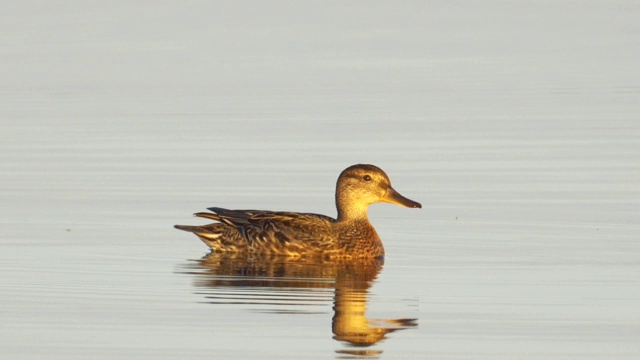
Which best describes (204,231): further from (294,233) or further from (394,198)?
(394,198)

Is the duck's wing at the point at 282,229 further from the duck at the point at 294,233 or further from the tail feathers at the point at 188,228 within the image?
the tail feathers at the point at 188,228

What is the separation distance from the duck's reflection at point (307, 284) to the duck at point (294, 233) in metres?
0.13

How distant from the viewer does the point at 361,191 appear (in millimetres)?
→ 15938

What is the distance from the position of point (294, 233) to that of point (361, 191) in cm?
87

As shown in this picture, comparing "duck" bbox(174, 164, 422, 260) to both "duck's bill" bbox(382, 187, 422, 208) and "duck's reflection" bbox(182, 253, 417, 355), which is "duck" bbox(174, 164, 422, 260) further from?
"duck's reflection" bbox(182, 253, 417, 355)

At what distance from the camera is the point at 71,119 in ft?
74.7

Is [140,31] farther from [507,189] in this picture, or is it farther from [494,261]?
Result: [494,261]

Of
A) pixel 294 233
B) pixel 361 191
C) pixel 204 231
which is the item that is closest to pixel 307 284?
pixel 294 233

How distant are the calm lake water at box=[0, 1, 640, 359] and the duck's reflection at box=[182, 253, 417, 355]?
29 millimetres

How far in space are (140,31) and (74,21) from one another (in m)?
2.05

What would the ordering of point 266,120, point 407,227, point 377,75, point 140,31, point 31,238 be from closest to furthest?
point 31,238
point 407,227
point 266,120
point 377,75
point 140,31

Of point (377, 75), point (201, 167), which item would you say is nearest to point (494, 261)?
point (201, 167)

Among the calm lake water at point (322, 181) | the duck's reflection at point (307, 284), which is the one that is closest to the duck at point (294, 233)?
the duck's reflection at point (307, 284)

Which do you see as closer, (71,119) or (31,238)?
(31,238)
